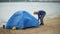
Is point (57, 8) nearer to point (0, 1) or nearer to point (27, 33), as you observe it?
point (0, 1)

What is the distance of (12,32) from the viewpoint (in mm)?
1995

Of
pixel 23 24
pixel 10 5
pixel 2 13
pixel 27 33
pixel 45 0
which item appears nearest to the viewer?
pixel 27 33

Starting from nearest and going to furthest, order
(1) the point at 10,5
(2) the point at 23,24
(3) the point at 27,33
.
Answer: (3) the point at 27,33
(2) the point at 23,24
(1) the point at 10,5

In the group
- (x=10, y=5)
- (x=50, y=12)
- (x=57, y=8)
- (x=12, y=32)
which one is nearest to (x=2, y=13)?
(x=10, y=5)

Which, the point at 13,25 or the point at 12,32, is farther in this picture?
the point at 13,25

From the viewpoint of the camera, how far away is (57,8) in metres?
3.81

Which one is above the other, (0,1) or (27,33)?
(0,1)

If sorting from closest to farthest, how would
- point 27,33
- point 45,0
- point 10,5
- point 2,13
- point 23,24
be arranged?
point 27,33, point 23,24, point 2,13, point 10,5, point 45,0

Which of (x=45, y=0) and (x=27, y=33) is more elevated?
(x=45, y=0)

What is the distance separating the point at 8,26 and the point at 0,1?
6.20 feet

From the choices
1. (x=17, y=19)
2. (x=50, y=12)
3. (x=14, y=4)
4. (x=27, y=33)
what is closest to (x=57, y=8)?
(x=50, y=12)

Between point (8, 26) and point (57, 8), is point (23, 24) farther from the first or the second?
point (57, 8)

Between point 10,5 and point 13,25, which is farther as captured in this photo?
point 10,5

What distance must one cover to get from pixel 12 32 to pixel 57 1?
7.75 ft
